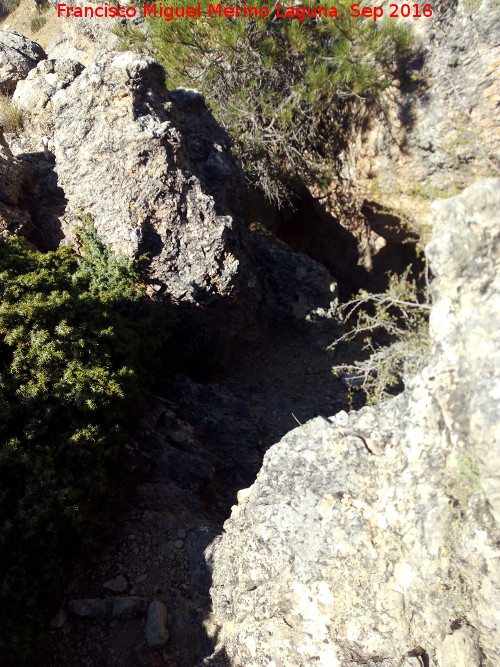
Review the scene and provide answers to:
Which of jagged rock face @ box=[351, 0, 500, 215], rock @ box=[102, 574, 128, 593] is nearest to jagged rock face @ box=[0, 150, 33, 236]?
rock @ box=[102, 574, 128, 593]

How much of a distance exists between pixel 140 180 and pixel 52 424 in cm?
285

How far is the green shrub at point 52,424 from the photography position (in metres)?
2.76

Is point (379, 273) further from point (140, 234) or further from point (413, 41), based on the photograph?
point (140, 234)

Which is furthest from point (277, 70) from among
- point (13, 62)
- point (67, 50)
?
point (67, 50)

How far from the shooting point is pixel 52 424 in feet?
10.5

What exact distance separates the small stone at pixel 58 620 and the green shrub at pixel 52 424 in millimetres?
74

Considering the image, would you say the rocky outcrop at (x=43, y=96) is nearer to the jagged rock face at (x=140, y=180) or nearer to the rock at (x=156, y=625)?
the jagged rock face at (x=140, y=180)

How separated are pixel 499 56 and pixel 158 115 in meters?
4.97

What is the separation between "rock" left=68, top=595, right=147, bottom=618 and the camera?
9.58 feet

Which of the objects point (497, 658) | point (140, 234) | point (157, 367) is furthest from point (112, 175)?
point (497, 658)

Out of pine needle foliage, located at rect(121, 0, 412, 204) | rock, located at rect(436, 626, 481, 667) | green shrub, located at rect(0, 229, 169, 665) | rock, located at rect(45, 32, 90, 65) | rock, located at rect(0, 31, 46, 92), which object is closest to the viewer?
rock, located at rect(436, 626, 481, 667)

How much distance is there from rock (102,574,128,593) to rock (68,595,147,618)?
0.28ft

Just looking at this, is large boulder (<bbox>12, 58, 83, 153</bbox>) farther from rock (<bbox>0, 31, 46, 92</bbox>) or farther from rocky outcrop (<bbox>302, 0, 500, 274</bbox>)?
rocky outcrop (<bbox>302, 0, 500, 274</bbox>)

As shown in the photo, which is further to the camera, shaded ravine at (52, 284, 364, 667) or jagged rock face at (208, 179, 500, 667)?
shaded ravine at (52, 284, 364, 667)
